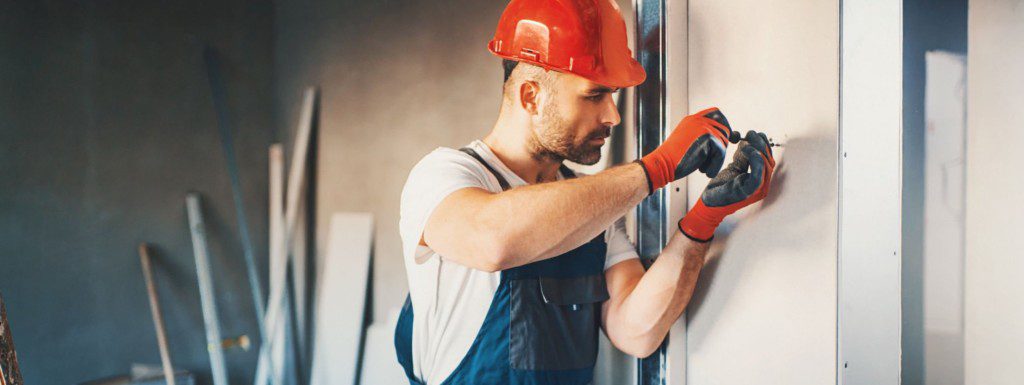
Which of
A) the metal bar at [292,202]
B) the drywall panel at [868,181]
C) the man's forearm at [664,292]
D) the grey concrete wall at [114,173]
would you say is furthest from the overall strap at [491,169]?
the metal bar at [292,202]

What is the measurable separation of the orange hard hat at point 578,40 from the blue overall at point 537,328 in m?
0.24

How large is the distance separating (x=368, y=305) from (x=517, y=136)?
2169 mm

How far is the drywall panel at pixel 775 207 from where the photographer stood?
958 millimetres

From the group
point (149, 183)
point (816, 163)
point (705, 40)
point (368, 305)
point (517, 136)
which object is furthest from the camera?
point (368, 305)

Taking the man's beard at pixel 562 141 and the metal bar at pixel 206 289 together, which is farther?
the metal bar at pixel 206 289

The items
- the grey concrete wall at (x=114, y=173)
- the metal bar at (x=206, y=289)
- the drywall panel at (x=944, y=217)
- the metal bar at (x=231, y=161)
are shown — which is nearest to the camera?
the drywall panel at (x=944, y=217)

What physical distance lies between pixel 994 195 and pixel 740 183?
2.17ft

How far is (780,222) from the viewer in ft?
3.45

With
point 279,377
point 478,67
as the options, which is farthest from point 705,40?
point 279,377

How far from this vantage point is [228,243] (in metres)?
→ 3.47

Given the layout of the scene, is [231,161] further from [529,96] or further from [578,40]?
[578,40]

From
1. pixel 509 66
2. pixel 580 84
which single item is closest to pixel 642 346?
pixel 580 84

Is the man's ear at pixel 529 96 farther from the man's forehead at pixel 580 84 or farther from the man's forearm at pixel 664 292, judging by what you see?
the man's forearm at pixel 664 292

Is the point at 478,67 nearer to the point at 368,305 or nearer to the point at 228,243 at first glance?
the point at 368,305
